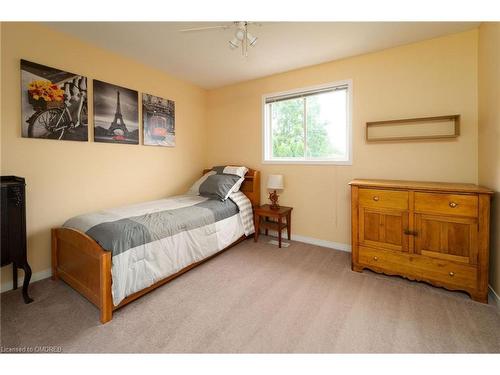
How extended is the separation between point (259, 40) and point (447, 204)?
239 cm

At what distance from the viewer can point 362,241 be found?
2318mm

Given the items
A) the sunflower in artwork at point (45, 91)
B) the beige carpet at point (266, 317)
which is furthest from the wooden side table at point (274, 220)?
the sunflower in artwork at point (45, 91)

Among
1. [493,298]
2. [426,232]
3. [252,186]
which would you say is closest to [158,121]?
[252,186]

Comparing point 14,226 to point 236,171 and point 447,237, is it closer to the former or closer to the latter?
point 236,171

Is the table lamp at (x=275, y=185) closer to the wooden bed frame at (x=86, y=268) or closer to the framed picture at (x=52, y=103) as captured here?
the wooden bed frame at (x=86, y=268)

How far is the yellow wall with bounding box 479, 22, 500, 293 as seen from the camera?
1782 mm

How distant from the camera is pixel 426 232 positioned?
201 centimetres

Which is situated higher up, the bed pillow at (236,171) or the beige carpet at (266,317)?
the bed pillow at (236,171)

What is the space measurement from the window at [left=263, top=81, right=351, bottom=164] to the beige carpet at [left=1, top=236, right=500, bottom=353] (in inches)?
63.6

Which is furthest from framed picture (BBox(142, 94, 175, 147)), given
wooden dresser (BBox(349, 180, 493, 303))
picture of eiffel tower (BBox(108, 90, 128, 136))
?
wooden dresser (BBox(349, 180, 493, 303))

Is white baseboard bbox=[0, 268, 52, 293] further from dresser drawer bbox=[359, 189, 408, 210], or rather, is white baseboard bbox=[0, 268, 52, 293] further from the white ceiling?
dresser drawer bbox=[359, 189, 408, 210]

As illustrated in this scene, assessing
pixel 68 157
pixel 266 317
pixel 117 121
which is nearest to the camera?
pixel 266 317

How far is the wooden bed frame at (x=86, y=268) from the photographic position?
5.31 feet

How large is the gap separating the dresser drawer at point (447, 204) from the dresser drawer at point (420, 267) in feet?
1.44
